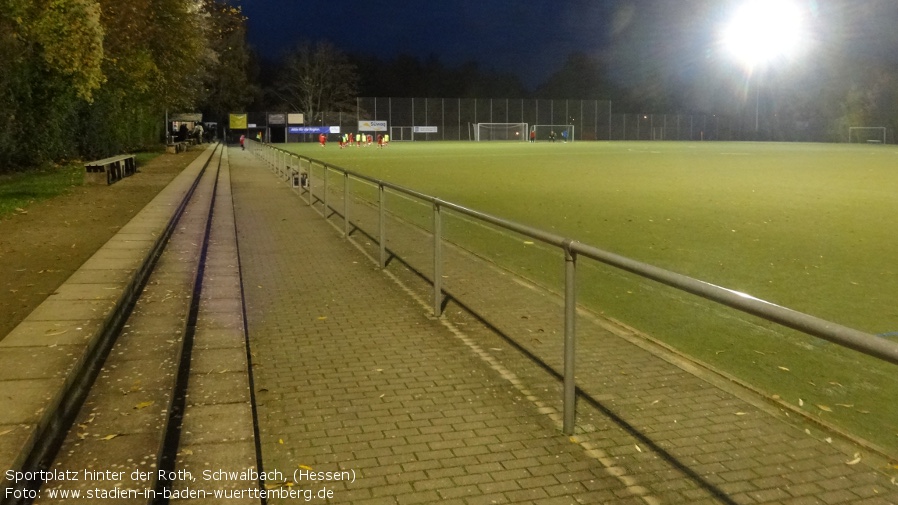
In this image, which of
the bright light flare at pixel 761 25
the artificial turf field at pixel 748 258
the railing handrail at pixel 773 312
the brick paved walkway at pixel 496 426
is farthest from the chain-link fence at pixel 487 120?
the railing handrail at pixel 773 312

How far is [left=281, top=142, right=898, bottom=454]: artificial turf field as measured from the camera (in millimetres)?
5930

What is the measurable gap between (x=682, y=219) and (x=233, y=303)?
9.21 m

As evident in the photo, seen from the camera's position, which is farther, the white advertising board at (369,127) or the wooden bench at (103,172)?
the white advertising board at (369,127)

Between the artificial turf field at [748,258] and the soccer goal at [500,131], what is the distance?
74184 mm

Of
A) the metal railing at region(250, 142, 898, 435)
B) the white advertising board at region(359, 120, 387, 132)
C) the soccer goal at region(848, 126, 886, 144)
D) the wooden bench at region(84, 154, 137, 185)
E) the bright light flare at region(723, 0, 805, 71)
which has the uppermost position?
the bright light flare at region(723, 0, 805, 71)

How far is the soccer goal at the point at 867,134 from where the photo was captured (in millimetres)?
75875

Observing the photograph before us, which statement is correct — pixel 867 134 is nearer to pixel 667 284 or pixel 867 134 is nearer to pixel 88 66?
pixel 88 66

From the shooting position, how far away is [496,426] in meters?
4.88

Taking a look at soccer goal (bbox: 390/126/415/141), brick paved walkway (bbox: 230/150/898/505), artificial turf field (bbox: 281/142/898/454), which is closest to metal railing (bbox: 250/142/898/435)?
brick paved walkway (bbox: 230/150/898/505)

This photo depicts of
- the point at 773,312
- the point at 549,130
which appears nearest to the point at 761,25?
the point at 549,130

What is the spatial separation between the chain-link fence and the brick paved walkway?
93218mm

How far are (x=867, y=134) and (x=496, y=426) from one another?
81766 millimetres

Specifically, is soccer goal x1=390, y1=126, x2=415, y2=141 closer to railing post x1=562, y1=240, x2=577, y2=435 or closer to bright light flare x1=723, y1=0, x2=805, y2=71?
bright light flare x1=723, y1=0, x2=805, y2=71

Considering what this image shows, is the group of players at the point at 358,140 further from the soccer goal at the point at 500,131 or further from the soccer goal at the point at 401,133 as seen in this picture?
the soccer goal at the point at 500,131
